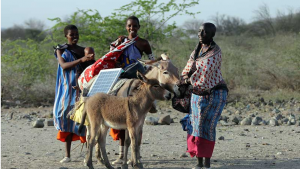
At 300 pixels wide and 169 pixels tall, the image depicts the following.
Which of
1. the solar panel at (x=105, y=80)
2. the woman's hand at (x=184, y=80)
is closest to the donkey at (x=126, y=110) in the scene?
the solar panel at (x=105, y=80)

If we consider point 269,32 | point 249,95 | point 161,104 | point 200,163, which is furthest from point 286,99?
point 269,32

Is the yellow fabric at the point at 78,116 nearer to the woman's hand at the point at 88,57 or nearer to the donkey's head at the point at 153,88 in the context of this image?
the woman's hand at the point at 88,57

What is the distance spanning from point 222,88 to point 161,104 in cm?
852

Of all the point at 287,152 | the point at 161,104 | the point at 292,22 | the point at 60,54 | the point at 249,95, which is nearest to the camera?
the point at 60,54

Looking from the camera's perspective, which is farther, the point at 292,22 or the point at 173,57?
the point at 292,22

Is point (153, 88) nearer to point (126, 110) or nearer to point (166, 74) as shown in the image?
point (166, 74)

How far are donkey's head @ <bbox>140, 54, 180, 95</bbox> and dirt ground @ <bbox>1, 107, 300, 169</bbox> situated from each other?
4.67 feet

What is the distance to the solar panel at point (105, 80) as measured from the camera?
20.8 feet

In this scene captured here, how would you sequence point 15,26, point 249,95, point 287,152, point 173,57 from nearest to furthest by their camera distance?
point 287,152
point 249,95
point 173,57
point 15,26

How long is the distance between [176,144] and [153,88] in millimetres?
2895

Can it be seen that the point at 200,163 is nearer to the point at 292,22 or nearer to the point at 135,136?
the point at 135,136

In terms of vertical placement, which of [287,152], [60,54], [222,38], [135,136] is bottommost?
[287,152]

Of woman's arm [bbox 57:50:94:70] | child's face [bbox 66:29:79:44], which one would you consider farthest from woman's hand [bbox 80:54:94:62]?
child's face [bbox 66:29:79:44]

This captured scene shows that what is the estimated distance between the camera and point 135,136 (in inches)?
235
